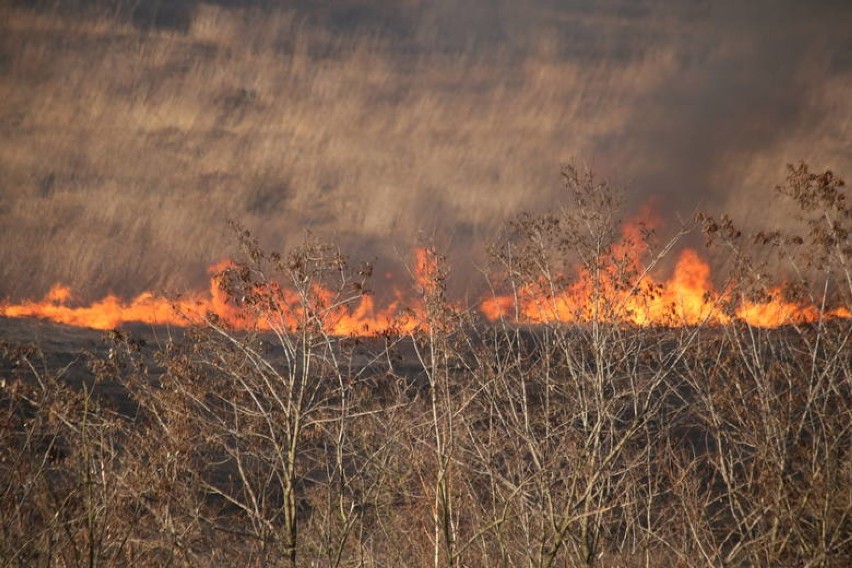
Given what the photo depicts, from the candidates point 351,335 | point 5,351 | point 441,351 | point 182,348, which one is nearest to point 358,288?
point 351,335

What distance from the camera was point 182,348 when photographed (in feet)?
53.4

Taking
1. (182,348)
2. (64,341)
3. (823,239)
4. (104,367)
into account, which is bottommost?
(64,341)

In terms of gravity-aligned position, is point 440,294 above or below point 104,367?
above

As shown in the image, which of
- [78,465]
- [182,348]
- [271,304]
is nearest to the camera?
[78,465]

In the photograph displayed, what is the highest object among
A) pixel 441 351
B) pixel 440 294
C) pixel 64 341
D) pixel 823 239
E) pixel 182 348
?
pixel 823 239

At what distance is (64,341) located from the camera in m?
Result: 146

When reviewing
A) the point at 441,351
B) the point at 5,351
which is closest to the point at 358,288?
the point at 441,351

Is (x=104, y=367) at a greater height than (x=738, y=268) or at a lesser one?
lesser

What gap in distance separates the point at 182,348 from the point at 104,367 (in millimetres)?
2898

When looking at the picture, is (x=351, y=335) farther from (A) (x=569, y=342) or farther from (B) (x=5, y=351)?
(B) (x=5, y=351)

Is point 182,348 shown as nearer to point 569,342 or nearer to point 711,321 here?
point 569,342

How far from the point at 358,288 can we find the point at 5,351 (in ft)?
18.7

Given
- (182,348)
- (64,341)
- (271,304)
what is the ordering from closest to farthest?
1. (271,304)
2. (182,348)
3. (64,341)

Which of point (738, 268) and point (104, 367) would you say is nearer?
point (104, 367)
